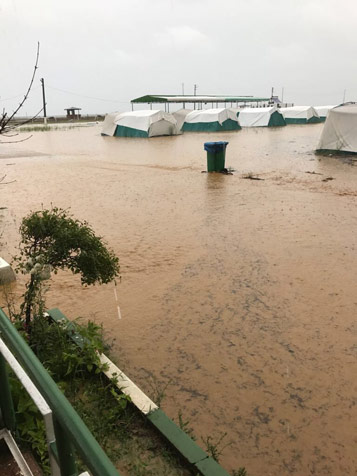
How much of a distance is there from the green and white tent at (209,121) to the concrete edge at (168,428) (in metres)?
33.9

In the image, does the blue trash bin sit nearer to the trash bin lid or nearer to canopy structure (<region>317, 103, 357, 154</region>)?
the trash bin lid

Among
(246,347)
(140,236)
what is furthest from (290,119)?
(246,347)

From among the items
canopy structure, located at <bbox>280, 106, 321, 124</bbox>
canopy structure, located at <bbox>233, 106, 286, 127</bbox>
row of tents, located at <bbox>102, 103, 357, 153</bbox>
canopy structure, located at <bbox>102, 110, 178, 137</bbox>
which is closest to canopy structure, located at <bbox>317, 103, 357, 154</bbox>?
row of tents, located at <bbox>102, 103, 357, 153</bbox>

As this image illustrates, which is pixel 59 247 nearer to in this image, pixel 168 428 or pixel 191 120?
pixel 168 428

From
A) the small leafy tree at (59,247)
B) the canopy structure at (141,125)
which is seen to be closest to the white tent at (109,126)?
the canopy structure at (141,125)

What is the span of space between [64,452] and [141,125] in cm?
3115

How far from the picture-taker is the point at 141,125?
31.1m

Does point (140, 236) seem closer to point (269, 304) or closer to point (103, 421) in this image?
point (269, 304)

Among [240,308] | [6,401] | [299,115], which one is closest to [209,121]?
[299,115]

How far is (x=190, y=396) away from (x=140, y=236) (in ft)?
14.6

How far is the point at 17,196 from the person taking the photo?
11.5 m

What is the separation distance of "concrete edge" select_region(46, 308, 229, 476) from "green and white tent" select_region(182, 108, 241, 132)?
33.9 meters

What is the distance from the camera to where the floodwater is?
3.26 m

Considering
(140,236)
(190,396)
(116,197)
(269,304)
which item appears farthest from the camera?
(116,197)
